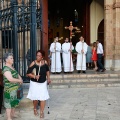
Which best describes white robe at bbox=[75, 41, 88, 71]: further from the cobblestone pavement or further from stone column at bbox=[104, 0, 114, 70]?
the cobblestone pavement

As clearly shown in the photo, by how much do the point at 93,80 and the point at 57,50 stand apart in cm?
281

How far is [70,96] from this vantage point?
9.93 m

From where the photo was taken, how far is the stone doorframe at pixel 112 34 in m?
15.5

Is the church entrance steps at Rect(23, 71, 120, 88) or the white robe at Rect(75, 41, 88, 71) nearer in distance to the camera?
the church entrance steps at Rect(23, 71, 120, 88)

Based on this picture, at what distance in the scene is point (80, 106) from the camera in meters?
8.27

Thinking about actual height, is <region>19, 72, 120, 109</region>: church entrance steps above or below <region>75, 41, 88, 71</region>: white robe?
below

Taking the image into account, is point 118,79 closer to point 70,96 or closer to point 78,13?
point 70,96

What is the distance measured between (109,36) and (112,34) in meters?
0.19

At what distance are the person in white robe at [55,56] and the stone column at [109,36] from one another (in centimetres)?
284

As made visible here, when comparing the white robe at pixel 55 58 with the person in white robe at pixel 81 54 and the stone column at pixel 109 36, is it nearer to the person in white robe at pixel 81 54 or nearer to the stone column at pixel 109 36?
the person in white robe at pixel 81 54

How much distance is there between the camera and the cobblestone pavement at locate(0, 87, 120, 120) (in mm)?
7133

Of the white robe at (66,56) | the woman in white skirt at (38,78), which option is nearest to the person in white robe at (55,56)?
the white robe at (66,56)

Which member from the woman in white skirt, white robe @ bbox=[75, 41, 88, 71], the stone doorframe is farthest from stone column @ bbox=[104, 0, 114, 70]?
the woman in white skirt

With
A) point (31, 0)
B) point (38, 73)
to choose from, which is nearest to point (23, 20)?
point (31, 0)
